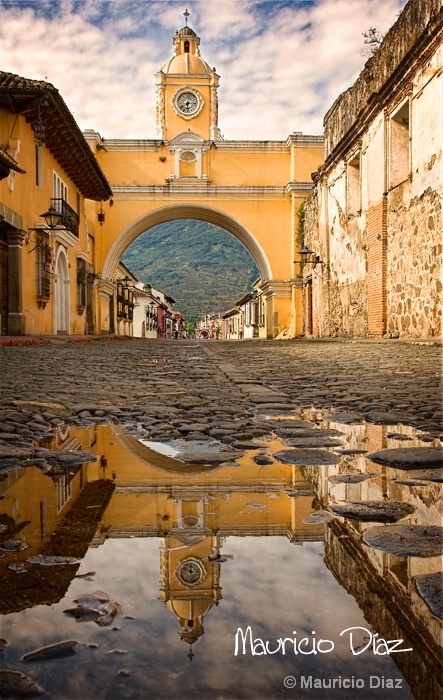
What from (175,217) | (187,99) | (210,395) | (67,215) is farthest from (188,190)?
(210,395)

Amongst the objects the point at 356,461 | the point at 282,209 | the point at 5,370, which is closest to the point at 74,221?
the point at 282,209

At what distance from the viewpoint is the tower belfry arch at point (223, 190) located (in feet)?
82.2

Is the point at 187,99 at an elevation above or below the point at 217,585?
above

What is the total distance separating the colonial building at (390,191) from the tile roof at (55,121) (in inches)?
290

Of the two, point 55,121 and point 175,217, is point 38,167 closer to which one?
point 55,121

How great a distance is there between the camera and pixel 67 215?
18.5m

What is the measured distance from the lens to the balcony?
1730 cm

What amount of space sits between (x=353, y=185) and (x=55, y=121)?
8032 millimetres

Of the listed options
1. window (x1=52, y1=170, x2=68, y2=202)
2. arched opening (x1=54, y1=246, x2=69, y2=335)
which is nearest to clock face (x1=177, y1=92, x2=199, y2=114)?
window (x1=52, y1=170, x2=68, y2=202)

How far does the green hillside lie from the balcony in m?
81.6

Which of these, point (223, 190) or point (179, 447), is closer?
point (179, 447)

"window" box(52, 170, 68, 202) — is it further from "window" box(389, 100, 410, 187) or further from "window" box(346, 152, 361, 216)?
"window" box(389, 100, 410, 187)

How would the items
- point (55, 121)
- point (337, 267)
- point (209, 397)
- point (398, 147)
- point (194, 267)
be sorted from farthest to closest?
1. point (194, 267)
2. point (337, 267)
3. point (55, 121)
4. point (398, 147)
5. point (209, 397)

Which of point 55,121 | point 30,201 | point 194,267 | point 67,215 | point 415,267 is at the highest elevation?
point 194,267
